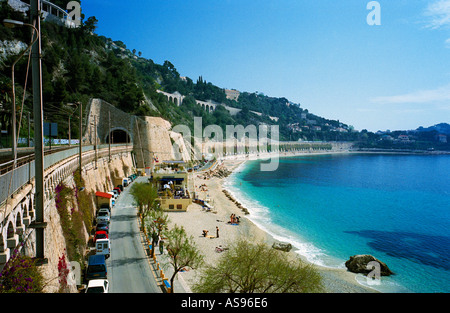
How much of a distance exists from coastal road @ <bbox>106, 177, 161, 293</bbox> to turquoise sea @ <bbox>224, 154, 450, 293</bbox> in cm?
1505

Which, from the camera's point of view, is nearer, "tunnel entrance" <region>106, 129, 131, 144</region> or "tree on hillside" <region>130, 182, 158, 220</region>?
"tree on hillside" <region>130, 182, 158, 220</region>

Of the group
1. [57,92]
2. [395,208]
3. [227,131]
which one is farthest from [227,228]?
[227,131]

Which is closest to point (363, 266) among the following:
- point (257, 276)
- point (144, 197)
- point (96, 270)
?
point (257, 276)

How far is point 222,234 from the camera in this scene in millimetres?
29797

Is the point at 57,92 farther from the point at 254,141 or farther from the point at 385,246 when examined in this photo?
the point at 254,141

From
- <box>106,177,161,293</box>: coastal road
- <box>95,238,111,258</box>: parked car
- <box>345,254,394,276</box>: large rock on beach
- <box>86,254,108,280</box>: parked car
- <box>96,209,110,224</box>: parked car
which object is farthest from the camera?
<box>345,254,394,276</box>: large rock on beach

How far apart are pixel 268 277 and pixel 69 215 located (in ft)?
34.9

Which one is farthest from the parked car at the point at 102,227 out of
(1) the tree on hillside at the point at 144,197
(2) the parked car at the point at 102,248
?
(1) the tree on hillside at the point at 144,197

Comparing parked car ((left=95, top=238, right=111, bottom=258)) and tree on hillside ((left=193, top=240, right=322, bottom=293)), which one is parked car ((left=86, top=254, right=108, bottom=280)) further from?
tree on hillside ((left=193, top=240, right=322, bottom=293))

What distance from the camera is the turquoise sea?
26188 mm

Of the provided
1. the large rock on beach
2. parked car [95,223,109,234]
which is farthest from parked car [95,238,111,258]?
the large rock on beach

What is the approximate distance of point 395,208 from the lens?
50.2m

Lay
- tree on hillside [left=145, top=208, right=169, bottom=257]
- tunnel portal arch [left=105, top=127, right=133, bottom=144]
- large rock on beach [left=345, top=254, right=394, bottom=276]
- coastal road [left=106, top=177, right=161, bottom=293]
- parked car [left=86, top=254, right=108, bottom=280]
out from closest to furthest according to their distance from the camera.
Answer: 1. coastal road [left=106, top=177, right=161, bottom=293]
2. parked car [left=86, top=254, right=108, bottom=280]
3. tree on hillside [left=145, top=208, right=169, bottom=257]
4. large rock on beach [left=345, top=254, right=394, bottom=276]
5. tunnel portal arch [left=105, top=127, right=133, bottom=144]

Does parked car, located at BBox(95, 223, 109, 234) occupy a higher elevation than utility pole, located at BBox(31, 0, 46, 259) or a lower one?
lower
